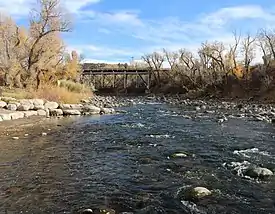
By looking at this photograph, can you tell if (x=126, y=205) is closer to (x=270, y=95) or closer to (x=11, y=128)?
(x=11, y=128)

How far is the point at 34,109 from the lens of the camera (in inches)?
1024

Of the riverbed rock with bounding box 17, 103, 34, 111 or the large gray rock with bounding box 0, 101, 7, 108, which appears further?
the riverbed rock with bounding box 17, 103, 34, 111

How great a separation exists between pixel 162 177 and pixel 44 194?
129 inches

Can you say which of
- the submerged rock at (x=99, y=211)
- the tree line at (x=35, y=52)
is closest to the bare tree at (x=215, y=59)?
the tree line at (x=35, y=52)

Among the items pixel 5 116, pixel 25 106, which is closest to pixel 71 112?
pixel 25 106

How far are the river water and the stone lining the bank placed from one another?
6.03m

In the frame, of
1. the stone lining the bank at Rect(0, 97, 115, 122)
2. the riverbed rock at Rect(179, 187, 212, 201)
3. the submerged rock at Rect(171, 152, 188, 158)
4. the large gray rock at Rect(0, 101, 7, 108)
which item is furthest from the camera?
the large gray rock at Rect(0, 101, 7, 108)

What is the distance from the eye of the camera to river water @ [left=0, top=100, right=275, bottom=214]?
7574 mm

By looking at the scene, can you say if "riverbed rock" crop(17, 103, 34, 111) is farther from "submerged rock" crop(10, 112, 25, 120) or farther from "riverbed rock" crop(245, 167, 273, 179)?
"riverbed rock" crop(245, 167, 273, 179)

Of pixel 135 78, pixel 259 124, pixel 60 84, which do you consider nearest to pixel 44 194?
pixel 259 124

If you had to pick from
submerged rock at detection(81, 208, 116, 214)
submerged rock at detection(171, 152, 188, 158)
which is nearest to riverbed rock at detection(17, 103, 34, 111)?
submerged rock at detection(171, 152, 188, 158)

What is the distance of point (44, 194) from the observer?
813 centimetres

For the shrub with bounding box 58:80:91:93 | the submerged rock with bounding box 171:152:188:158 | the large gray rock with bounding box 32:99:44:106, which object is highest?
the shrub with bounding box 58:80:91:93

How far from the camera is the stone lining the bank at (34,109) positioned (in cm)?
2308
